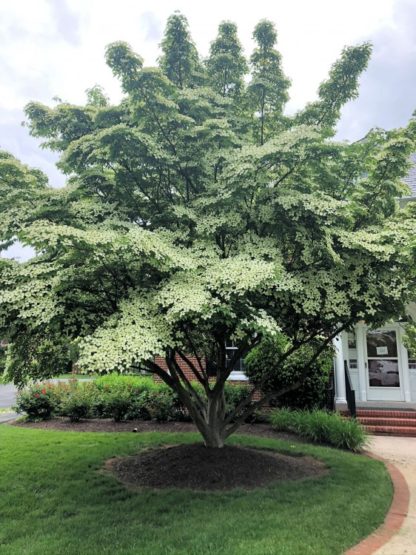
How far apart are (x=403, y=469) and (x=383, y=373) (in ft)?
17.0

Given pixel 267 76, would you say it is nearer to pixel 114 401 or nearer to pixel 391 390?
pixel 114 401

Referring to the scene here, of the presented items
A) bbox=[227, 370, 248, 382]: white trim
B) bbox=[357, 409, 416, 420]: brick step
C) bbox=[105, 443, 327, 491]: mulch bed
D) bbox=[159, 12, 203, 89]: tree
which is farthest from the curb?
bbox=[159, 12, 203, 89]: tree

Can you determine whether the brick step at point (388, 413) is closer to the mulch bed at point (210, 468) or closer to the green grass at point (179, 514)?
the green grass at point (179, 514)

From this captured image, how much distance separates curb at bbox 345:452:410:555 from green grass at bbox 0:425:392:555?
94 millimetres

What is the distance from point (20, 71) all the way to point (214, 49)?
4490mm

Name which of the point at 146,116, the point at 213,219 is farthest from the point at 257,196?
the point at 146,116

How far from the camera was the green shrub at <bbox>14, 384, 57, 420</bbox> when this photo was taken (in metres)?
11.7

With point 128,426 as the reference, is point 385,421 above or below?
above

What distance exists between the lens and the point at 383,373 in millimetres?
12055

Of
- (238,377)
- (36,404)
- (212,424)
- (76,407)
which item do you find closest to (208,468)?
(212,424)

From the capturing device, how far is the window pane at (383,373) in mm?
11898

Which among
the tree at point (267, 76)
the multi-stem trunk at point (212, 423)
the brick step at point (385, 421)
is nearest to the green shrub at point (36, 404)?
the multi-stem trunk at point (212, 423)

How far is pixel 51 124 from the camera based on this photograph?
6.45 meters

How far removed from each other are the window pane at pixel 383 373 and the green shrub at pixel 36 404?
29.3 feet
